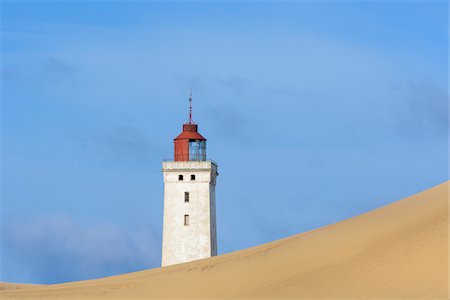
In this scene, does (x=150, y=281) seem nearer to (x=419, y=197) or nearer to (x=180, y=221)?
(x=419, y=197)

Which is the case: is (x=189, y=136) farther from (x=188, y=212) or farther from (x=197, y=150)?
(x=188, y=212)

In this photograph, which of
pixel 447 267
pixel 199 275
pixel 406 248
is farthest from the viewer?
pixel 199 275

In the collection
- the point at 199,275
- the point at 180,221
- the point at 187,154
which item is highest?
the point at 187,154

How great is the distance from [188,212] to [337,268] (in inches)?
1521

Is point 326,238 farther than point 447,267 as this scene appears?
Yes

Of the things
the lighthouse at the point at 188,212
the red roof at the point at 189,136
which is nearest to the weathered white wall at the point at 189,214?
the lighthouse at the point at 188,212

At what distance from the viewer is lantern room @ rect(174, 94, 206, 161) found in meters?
78.3

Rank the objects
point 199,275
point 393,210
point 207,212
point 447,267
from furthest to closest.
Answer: point 207,212 → point 393,210 → point 199,275 → point 447,267

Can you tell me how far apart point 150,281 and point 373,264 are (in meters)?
8.96

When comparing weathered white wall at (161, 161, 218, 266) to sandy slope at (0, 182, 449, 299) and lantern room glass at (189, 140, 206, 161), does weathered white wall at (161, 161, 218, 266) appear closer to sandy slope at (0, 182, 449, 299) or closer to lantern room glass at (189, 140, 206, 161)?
lantern room glass at (189, 140, 206, 161)

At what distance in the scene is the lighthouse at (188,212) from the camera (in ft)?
247

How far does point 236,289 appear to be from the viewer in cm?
3794

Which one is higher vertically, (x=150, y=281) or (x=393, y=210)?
(x=393, y=210)

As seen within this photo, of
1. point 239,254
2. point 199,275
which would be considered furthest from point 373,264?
point 239,254
